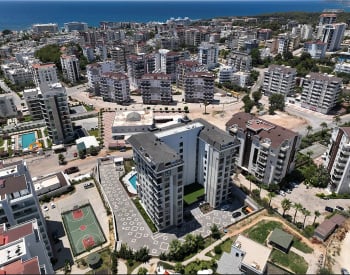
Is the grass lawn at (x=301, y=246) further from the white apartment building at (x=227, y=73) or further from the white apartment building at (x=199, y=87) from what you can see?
the white apartment building at (x=227, y=73)

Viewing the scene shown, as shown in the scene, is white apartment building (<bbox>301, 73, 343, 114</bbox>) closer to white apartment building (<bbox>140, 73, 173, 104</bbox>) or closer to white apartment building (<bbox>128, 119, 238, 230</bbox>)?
white apartment building (<bbox>140, 73, 173, 104</bbox>)

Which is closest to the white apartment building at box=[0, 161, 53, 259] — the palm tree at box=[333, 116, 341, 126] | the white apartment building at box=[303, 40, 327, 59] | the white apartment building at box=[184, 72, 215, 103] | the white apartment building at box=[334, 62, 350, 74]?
the white apartment building at box=[184, 72, 215, 103]

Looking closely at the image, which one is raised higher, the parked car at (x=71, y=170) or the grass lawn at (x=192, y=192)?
the grass lawn at (x=192, y=192)

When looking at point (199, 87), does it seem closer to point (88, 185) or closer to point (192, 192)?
point (192, 192)

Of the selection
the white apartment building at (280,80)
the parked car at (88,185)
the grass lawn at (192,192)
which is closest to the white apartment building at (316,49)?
the white apartment building at (280,80)

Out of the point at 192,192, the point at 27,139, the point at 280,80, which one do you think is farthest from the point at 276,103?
the point at 27,139

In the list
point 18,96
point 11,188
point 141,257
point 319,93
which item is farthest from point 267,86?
point 18,96
